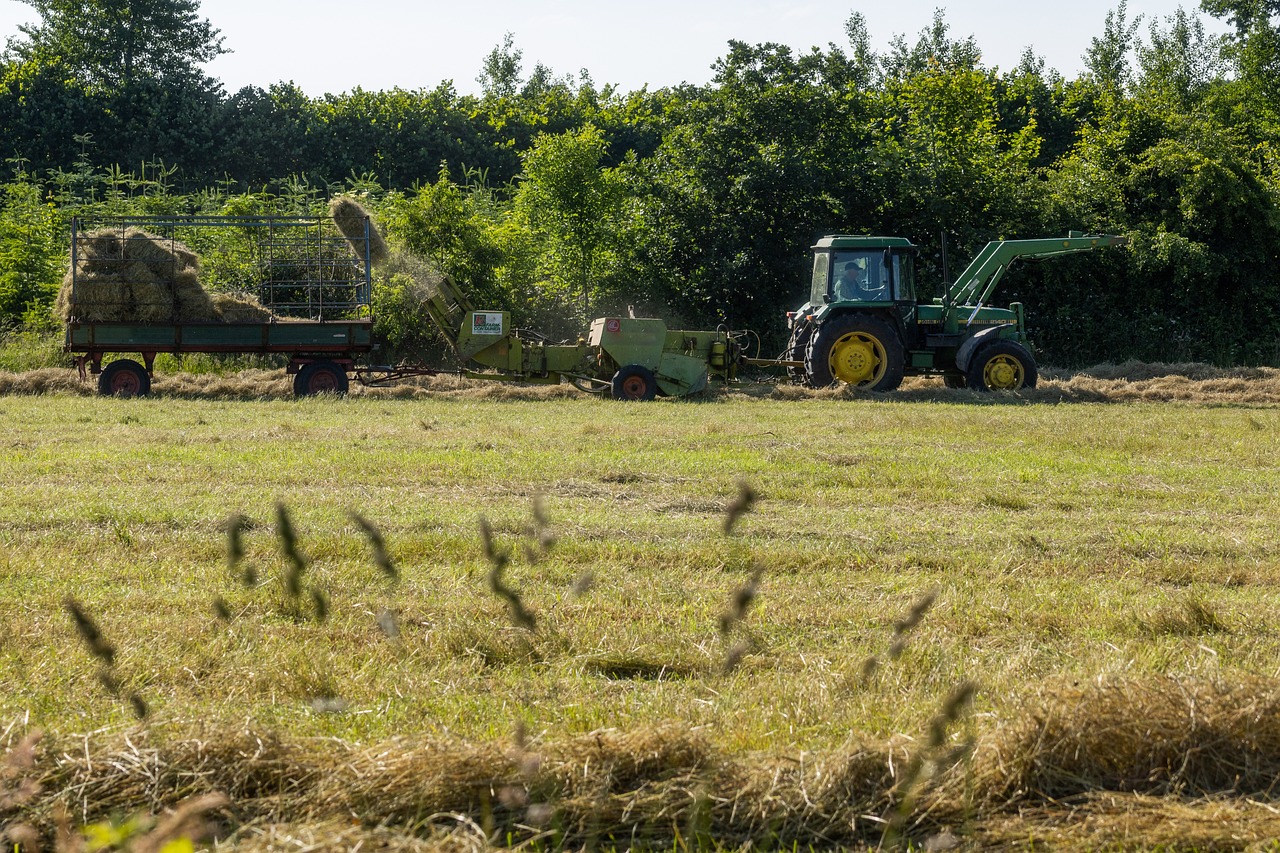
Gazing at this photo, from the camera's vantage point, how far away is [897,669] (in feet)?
14.7

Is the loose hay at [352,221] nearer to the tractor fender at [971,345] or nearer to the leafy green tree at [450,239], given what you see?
the leafy green tree at [450,239]

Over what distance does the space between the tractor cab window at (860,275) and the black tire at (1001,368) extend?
5.73ft

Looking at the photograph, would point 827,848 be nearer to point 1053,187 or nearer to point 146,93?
point 1053,187

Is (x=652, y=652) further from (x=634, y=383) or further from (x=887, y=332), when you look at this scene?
(x=887, y=332)

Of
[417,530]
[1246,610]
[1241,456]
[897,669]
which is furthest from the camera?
[1241,456]

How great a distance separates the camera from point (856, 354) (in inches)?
826

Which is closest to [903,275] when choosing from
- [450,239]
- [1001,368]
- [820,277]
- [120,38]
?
[820,277]

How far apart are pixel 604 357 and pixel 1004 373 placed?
640 cm

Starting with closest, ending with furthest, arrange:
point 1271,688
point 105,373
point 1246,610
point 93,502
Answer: point 1271,688, point 1246,610, point 93,502, point 105,373

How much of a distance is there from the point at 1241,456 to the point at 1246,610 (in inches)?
262

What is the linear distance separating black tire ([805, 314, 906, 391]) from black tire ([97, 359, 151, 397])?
33.2ft

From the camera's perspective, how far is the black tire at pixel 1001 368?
21.0 meters

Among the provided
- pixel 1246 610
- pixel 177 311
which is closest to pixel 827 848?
pixel 1246 610

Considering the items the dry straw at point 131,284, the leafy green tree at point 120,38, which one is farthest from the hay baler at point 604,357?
the leafy green tree at point 120,38
